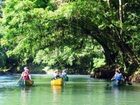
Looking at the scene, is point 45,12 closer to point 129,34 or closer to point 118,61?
point 129,34

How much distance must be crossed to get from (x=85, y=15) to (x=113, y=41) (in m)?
5.59

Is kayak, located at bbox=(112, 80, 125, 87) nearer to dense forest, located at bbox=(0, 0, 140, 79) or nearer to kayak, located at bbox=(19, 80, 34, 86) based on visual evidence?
dense forest, located at bbox=(0, 0, 140, 79)

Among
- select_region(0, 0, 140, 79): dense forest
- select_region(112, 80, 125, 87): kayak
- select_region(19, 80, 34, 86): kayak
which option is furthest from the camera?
select_region(0, 0, 140, 79): dense forest

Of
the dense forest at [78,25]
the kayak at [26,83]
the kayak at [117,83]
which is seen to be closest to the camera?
the kayak at [26,83]

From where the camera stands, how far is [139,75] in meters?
47.0

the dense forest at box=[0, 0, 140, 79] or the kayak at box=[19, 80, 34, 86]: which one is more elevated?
the dense forest at box=[0, 0, 140, 79]

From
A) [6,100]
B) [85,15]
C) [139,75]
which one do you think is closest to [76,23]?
[85,15]

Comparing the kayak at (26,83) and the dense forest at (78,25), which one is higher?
the dense forest at (78,25)

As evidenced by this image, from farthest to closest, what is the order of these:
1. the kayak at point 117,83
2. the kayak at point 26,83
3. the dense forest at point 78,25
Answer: the dense forest at point 78,25 < the kayak at point 117,83 < the kayak at point 26,83

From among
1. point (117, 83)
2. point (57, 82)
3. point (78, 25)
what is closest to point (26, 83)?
point (57, 82)

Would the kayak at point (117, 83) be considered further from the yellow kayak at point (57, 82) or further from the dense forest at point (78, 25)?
the dense forest at point (78, 25)

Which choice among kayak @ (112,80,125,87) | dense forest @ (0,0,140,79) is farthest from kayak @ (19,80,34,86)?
kayak @ (112,80,125,87)

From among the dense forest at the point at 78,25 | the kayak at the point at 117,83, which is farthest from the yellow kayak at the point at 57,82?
the dense forest at the point at 78,25

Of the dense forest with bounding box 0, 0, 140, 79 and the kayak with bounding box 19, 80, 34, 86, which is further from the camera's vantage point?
the dense forest with bounding box 0, 0, 140, 79
